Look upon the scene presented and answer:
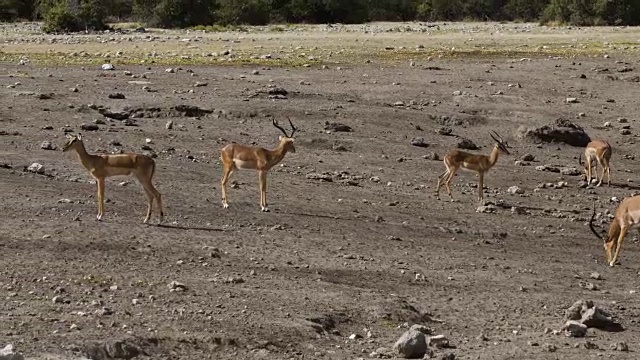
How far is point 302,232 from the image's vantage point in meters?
15.5

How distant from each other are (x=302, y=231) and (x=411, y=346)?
484 cm

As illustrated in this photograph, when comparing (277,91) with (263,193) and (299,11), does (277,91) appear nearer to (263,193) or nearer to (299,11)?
(263,193)

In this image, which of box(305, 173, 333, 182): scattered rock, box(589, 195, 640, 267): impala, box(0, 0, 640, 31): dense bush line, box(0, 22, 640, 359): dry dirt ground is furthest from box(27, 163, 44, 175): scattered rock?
box(0, 0, 640, 31): dense bush line

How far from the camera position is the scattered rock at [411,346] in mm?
10891

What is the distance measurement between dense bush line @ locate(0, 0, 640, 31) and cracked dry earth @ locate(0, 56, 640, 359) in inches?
797

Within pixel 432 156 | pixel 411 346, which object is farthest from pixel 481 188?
pixel 411 346

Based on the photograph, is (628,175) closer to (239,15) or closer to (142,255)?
(142,255)

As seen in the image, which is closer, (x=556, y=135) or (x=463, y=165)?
(x=463, y=165)

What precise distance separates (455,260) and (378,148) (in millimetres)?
7561

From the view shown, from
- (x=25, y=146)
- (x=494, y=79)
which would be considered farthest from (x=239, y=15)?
(x=25, y=146)

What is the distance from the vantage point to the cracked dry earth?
447 inches

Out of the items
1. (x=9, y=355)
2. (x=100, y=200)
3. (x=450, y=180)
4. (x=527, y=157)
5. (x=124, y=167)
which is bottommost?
(x=527, y=157)

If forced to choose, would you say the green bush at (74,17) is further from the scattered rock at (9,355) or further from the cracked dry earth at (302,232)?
the scattered rock at (9,355)

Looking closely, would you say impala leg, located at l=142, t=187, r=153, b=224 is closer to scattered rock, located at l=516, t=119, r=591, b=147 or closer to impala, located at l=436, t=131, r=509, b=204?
impala, located at l=436, t=131, r=509, b=204
